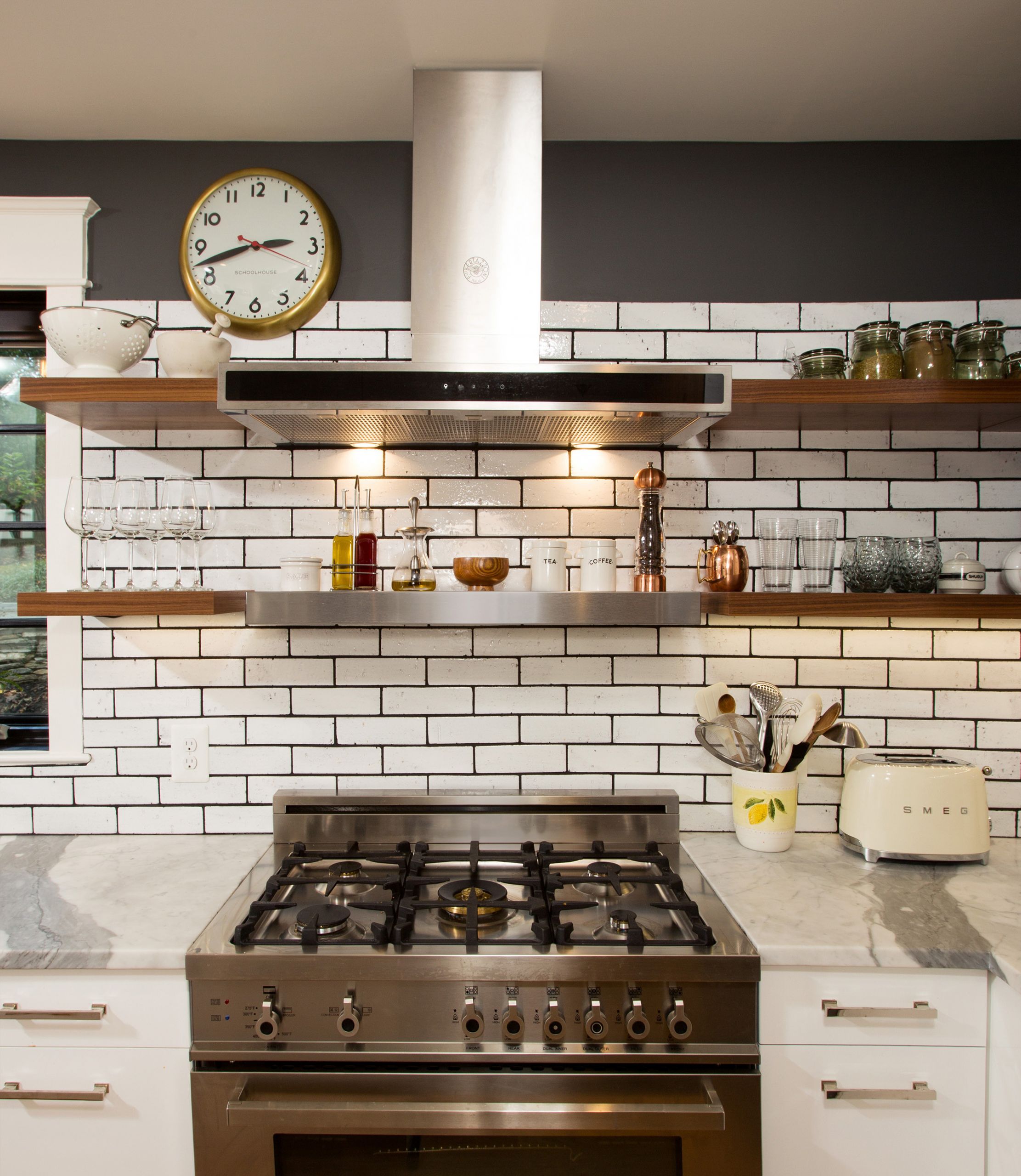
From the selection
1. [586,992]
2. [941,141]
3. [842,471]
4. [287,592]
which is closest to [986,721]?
[842,471]

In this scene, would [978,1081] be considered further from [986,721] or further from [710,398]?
[710,398]

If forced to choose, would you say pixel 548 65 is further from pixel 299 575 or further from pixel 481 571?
pixel 299 575

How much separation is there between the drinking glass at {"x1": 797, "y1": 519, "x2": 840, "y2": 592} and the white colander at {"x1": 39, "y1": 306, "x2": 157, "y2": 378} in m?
1.68

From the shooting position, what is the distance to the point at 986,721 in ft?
6.52

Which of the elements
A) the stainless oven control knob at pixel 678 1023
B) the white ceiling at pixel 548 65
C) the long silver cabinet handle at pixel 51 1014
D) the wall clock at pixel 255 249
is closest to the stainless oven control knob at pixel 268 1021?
the long silver cabinet handle at pixel 51 1014

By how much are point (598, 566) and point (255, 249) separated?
48.8 inches

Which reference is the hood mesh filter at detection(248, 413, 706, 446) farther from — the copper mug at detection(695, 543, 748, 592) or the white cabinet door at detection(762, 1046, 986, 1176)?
the white cabinet door at detection(762, 1046, 986, 1176)

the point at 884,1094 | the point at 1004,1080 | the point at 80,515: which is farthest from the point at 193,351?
the point at 1004,1080

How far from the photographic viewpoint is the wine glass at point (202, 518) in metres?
1.86

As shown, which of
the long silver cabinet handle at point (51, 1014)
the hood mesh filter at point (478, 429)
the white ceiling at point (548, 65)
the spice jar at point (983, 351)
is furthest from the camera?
the spice jar at point (983, 351)

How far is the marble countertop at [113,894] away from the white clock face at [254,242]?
140 cm

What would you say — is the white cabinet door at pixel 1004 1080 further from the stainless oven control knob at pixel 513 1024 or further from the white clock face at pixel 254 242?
the white clock face at pixel 254 242

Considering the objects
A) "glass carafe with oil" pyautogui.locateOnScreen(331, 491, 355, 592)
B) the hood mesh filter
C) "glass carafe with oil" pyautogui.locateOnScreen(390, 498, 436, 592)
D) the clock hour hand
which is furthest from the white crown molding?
"glass carafe with oil" pyautogui.locateOnScreen(390, 498, 436, 592)

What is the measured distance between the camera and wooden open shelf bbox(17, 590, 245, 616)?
1.68 m
